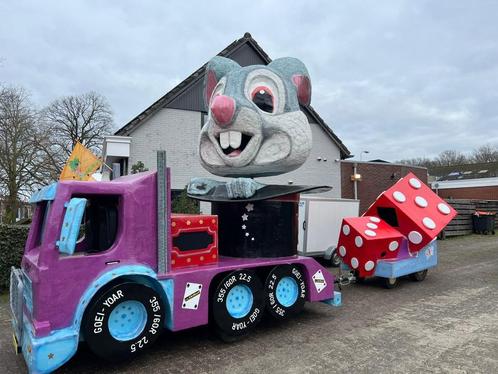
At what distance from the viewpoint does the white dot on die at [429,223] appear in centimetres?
775

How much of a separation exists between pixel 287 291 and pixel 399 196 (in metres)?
3.84

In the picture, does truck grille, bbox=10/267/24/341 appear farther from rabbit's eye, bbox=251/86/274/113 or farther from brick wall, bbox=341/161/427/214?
brick wall, bbox=341/161/427/214

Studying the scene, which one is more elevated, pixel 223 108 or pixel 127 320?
pixel 223 108

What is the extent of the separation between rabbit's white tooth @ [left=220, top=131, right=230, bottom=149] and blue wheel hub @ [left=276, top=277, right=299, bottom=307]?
2.00 meters

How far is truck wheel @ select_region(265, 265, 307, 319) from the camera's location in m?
5.27

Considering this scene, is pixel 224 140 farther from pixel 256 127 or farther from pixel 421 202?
pixel 421 202

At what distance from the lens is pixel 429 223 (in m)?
7.81

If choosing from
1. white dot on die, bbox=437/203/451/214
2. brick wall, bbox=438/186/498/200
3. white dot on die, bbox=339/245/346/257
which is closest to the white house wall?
white dot on die, bbox=339/245/346/257

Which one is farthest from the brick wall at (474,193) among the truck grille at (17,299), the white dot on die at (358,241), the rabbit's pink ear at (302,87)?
the truck grille at (17,299)

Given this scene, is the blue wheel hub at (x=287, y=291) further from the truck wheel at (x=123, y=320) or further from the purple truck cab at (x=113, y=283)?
the truck wheel at (x=123, y=320)

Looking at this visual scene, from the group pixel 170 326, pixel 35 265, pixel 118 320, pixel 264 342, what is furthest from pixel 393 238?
pixel 35 265

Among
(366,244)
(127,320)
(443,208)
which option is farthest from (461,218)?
(127,320)

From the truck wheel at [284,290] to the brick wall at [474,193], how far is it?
3299cm

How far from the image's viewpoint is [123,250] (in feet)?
13.6
